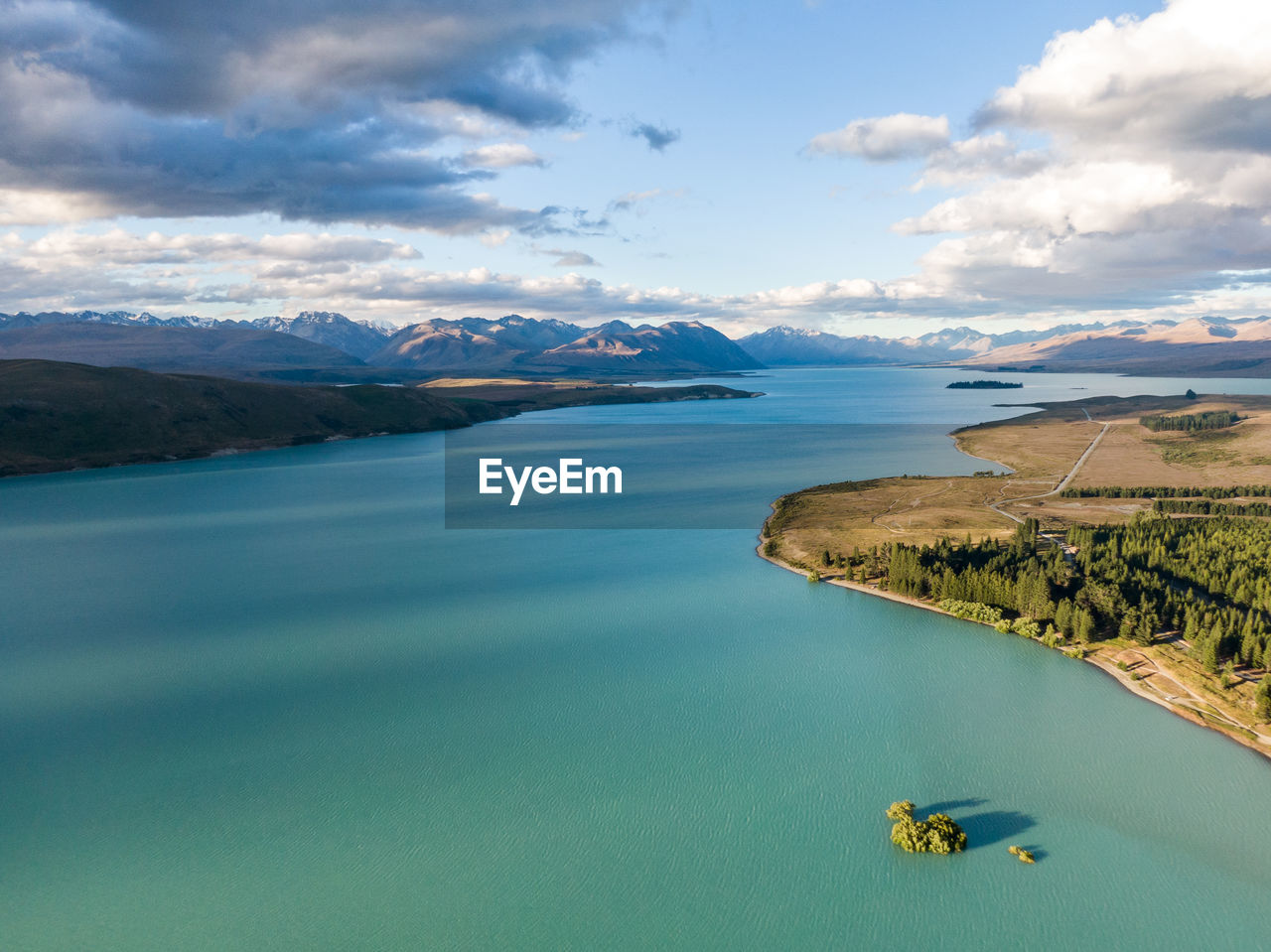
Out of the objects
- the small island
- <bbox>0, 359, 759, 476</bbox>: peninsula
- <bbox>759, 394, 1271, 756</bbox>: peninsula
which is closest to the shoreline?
<bbox>759, 394, 1271, 756</bbox>: peninsula

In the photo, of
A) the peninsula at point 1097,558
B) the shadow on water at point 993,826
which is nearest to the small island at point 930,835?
the shadow on water at point 993,826

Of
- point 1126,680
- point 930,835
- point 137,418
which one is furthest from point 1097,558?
point 137,418

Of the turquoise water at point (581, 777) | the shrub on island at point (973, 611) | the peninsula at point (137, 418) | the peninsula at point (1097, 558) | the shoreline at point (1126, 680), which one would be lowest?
the turquoise water at point (581, 777)

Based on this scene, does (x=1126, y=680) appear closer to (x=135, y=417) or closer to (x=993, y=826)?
(x=993, y=826)

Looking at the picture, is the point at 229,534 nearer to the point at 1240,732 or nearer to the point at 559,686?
the point at 559,686

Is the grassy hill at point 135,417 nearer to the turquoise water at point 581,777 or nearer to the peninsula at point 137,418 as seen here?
the peninsula at point 137,418
